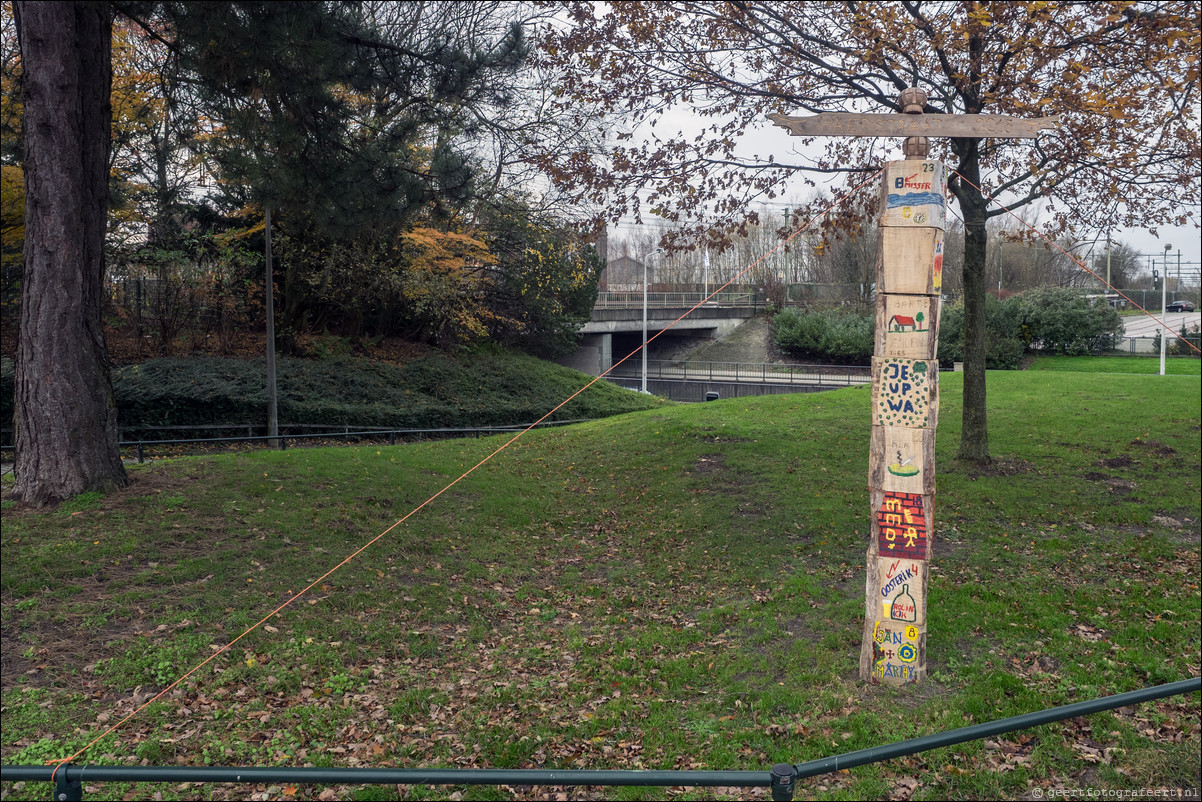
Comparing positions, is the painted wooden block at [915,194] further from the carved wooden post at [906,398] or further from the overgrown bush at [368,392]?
the overgrown bush at [368,392]

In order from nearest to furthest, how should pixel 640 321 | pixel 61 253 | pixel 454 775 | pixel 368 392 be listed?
pixel 454 775, pixel 61 253, pixel 368 392, pixel 640 321

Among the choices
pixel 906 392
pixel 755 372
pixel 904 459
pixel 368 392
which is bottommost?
pixel 368 392

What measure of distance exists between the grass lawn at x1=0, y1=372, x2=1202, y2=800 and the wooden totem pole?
621 mm

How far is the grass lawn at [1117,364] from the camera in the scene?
2481 centimetres

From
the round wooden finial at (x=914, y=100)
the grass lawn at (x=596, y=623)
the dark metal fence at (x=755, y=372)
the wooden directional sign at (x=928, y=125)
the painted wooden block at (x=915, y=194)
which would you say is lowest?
the grass lawn at (x=596, y=623)

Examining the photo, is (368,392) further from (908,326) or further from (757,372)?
(757,372)

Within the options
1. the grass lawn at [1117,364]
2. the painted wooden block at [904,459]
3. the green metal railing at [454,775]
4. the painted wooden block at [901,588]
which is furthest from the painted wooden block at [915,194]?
the grass lawn at [1117,364]

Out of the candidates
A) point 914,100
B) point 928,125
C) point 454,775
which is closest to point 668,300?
point 914,100

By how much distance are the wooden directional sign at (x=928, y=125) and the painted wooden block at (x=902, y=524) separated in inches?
98.8

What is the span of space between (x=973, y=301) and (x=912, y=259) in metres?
6.92

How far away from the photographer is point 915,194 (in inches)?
211

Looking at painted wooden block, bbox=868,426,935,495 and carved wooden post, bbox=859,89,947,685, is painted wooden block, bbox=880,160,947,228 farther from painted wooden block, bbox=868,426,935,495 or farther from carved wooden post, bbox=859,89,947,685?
painted wooden block, bbox=868,426,935,495

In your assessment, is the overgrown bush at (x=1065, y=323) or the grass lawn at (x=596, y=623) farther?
the overgrown bush at (x=1065, y=323)

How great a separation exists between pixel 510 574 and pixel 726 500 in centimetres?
348
